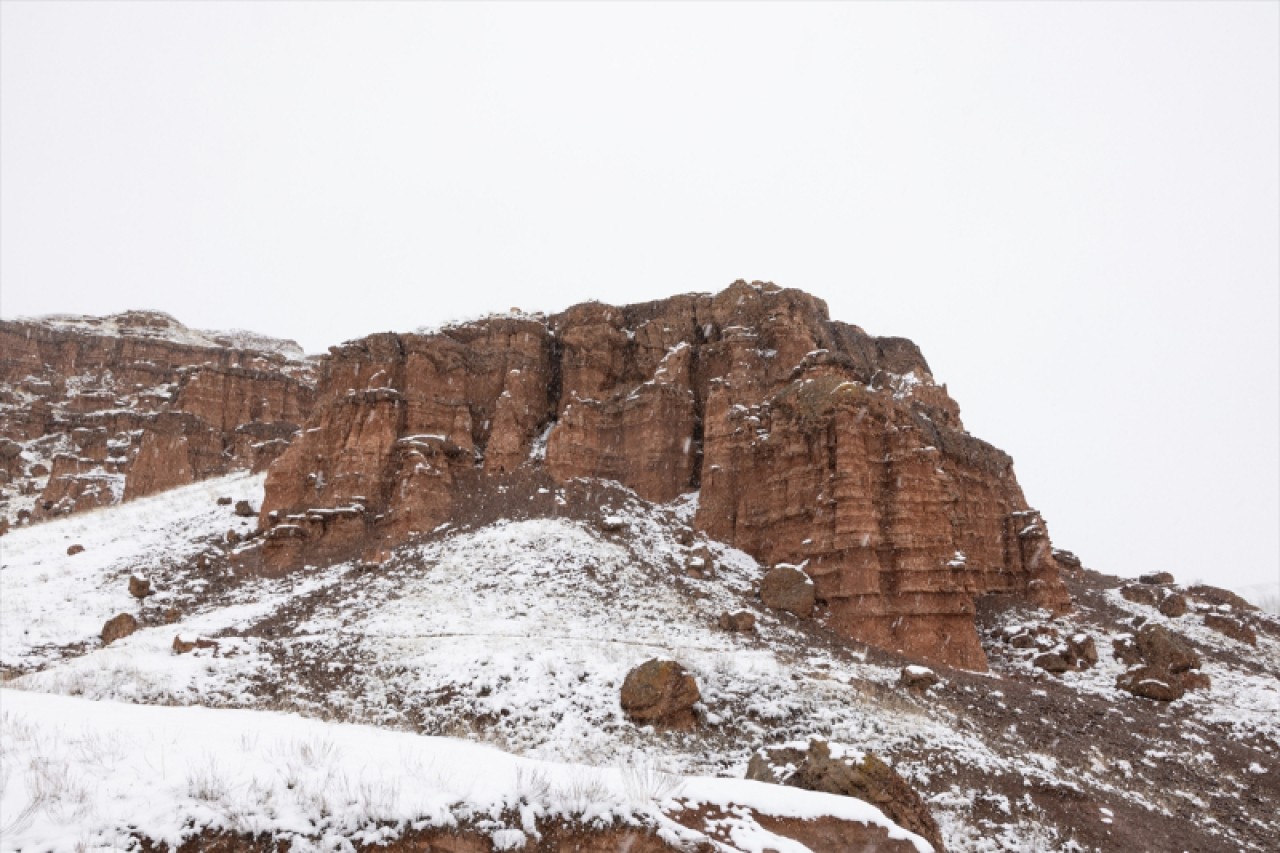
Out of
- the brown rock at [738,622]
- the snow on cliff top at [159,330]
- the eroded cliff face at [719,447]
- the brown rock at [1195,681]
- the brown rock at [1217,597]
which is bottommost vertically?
the brown rock at [1195,681]

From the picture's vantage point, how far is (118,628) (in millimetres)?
26547

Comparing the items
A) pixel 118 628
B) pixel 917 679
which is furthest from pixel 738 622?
pixel 118 628

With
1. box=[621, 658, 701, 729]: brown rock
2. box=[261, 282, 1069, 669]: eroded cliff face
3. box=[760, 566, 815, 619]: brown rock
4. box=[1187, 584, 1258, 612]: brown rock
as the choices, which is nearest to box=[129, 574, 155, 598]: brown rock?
box=[261, 282, 1069, 669]: eroded cliff face

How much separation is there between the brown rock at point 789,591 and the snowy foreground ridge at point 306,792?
1964 cm

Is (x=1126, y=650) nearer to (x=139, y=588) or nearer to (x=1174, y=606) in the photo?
(x=1174, y=606)

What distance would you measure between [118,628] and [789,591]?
2483 centimetres

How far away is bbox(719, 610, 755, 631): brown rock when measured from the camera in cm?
2469

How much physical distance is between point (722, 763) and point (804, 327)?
2649cm

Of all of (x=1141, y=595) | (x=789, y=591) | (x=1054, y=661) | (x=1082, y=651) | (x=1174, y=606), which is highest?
(x=789, y=591)

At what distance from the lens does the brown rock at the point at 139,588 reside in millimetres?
30453

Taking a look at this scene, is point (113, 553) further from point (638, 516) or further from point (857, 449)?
point (857, 449)

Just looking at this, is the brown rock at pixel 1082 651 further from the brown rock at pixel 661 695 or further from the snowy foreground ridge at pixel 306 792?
the snowy foreground ridge at pixel 306 792

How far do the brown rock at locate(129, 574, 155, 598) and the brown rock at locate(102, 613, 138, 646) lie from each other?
3410 millimetres

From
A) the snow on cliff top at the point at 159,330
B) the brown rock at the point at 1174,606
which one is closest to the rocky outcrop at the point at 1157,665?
the brown rock at the point at 1174,606
